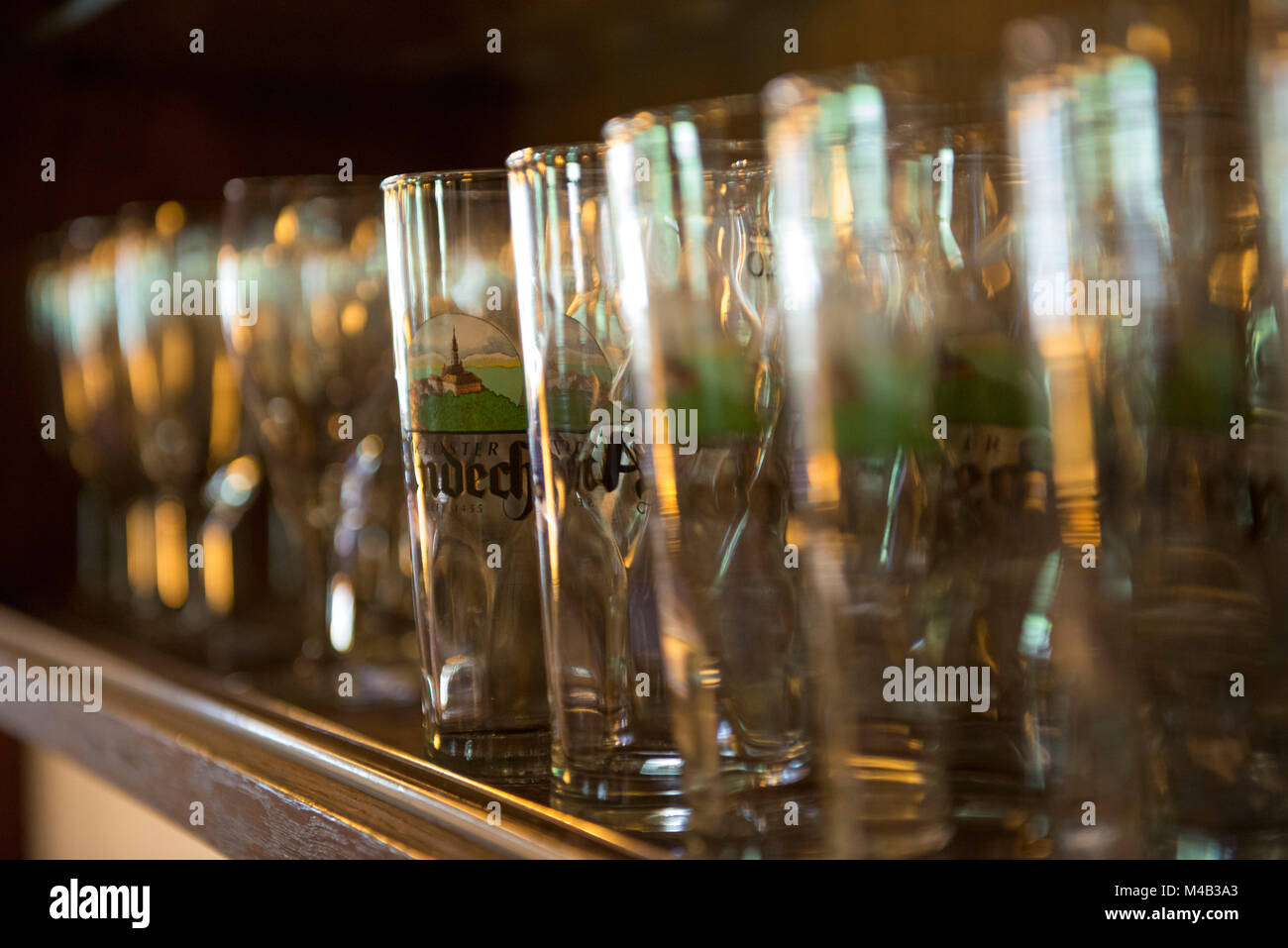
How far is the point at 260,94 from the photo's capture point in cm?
→ 131

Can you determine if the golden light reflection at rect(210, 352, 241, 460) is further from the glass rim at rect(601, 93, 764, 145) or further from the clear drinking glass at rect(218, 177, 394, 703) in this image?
the glass rim at rect(601, 93, 764, 145)

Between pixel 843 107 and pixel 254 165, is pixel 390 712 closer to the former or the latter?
pixel 843 107

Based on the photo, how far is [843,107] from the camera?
0.28m

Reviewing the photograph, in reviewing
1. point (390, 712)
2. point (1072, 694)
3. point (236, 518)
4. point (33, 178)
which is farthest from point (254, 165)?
point (1072, 694)

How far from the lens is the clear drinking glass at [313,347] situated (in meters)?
0.62

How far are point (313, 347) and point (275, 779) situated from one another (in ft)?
0.82

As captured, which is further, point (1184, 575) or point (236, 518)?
point (236, 518)

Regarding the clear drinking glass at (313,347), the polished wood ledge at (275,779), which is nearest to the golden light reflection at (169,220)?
the clear drinking glass at (313,347)

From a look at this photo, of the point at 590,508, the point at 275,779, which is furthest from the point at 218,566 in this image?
the point at 590,508

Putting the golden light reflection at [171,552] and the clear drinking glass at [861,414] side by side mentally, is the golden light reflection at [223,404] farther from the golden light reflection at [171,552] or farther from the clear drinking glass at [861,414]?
the clear drinking glass at [861,414]
